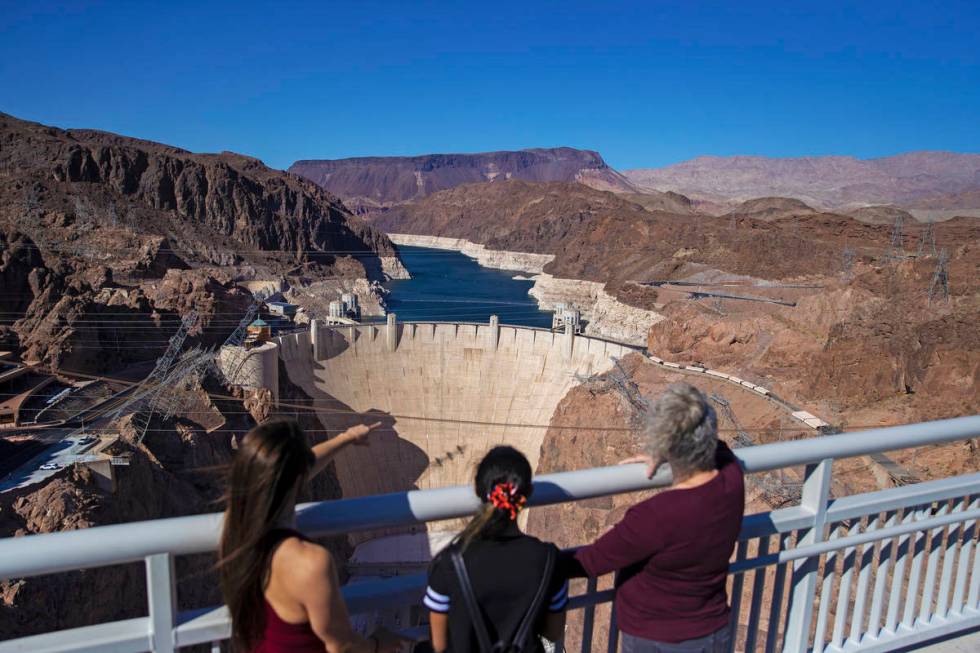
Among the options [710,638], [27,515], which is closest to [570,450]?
[27,515]

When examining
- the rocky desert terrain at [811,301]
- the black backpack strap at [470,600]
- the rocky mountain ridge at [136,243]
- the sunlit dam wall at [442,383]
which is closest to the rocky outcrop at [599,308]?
the rocky desert terrain at [811,301]

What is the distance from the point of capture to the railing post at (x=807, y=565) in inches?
91.0

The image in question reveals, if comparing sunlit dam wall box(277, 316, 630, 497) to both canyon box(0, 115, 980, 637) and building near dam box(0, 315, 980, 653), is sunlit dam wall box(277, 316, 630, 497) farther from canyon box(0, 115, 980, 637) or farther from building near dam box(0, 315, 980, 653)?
building near dam box(0, 315, 980, 653)

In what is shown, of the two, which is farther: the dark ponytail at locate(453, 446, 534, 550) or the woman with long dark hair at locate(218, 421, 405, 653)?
the dark ponytail at locate(453, 446, 534, 550)

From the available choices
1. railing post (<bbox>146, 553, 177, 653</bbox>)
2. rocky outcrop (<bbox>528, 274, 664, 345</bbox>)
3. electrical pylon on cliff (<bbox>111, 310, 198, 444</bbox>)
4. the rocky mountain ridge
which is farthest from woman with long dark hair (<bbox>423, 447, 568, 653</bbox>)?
rocky outcrop (<bbox>528, 274, 664, 345</bbox>)

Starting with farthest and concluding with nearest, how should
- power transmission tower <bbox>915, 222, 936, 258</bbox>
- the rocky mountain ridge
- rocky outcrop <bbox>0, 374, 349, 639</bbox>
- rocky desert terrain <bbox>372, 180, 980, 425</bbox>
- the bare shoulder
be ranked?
power transmission tower <bbox>915, 222, 936, 258</bbox>, the rocky mountain ridge, rocky desert terrain <bbox>372, 180, 980, 425</bbox>, rocky outcrop <bbox>0, 374, 349, 639</bbox>, the bare shoulder

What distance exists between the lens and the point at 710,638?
1.99 meters

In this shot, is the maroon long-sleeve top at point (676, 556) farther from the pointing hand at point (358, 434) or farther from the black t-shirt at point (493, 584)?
the pointing hand at point (358, 434)

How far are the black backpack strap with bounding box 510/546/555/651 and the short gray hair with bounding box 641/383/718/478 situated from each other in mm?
471

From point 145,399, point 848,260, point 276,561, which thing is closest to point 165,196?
point 145,399

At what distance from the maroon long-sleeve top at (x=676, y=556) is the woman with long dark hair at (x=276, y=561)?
721 mm

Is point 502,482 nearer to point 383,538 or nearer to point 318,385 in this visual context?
point 383,538

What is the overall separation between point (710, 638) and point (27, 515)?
11.8 metres

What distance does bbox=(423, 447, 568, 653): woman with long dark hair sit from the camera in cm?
162
